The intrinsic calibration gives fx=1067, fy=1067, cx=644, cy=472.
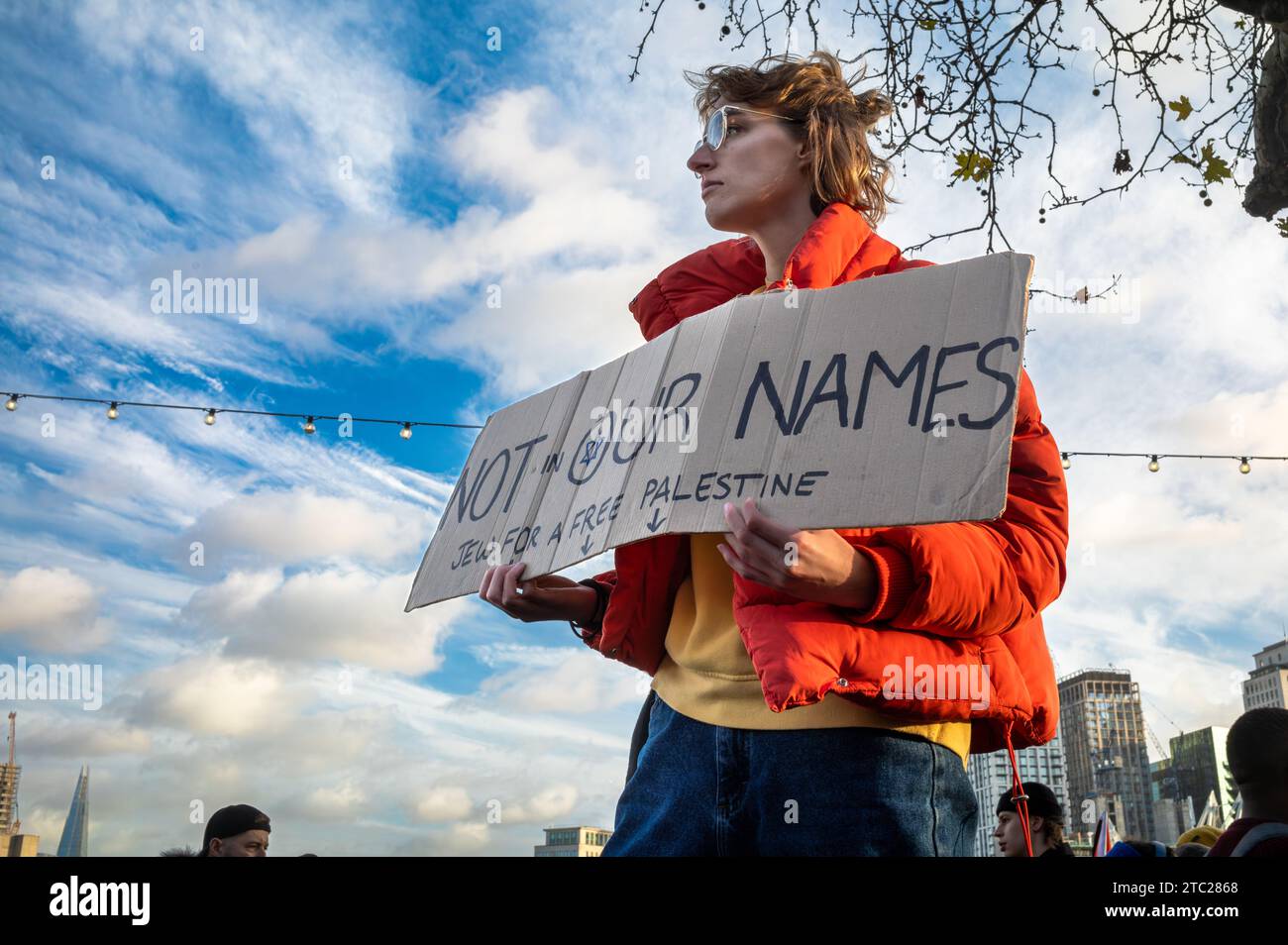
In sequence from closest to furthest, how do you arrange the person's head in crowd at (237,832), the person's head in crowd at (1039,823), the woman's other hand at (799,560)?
1. the woman's other hand at (799,560)
2. the person's head in crowd at (237,832)
3. the person's head in crowd at (1039,823)

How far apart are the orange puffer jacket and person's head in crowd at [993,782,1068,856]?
149 inches

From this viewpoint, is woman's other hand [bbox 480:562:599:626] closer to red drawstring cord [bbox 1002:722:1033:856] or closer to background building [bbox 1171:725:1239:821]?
red drawstring cord [bbox 1002:722:1033:856]

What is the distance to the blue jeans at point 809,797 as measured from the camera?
4.00 feet

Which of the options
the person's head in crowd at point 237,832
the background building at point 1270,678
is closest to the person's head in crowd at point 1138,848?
the person's head in crowd at point 237,832

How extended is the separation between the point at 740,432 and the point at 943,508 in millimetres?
289

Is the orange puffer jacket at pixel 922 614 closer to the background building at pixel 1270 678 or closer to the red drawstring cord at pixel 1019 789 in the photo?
the red drawstring cord at pixel 1019 789

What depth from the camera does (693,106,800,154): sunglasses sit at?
1.73m

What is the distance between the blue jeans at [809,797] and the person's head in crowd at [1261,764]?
152 cm

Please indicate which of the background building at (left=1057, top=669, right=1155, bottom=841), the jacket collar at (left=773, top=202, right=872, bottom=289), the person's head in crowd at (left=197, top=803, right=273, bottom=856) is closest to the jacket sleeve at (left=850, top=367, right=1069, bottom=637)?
the jacket collar at (left=773, top=202, right=872, bottom=289)

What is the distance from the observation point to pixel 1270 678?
23.2 m

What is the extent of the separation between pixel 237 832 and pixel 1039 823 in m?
3.65

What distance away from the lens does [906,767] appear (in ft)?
4.12
